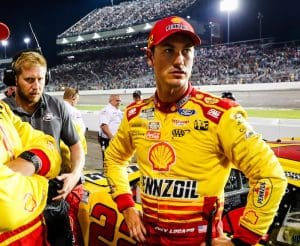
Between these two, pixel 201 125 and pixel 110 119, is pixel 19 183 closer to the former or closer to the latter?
pixel 201 125

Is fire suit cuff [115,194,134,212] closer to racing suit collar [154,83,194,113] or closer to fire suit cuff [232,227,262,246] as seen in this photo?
racing suit collar [154,83,194,113]

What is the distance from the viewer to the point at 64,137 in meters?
2.85

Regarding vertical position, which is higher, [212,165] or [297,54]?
[297,54]

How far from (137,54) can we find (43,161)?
43.3 metres

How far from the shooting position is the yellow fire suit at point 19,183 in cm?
133

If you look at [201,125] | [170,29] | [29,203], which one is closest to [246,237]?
[201,125]

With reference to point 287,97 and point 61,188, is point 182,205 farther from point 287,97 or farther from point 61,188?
point 287,97

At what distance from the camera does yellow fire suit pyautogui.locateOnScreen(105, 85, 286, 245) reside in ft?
5.29

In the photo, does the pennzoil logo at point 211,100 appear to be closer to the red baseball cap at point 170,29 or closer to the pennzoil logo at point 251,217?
the red baseball cap at point 170,29

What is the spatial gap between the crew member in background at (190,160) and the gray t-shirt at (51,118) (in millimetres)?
958

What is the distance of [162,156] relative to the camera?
186 cm

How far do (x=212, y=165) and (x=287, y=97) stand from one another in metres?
12.4

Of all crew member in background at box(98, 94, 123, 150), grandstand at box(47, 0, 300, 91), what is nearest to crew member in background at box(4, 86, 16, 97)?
Result: crew member in background at box(98, 94, 123, 150)

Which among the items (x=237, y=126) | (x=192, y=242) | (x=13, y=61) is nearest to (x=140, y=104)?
(x=237, y=126)
